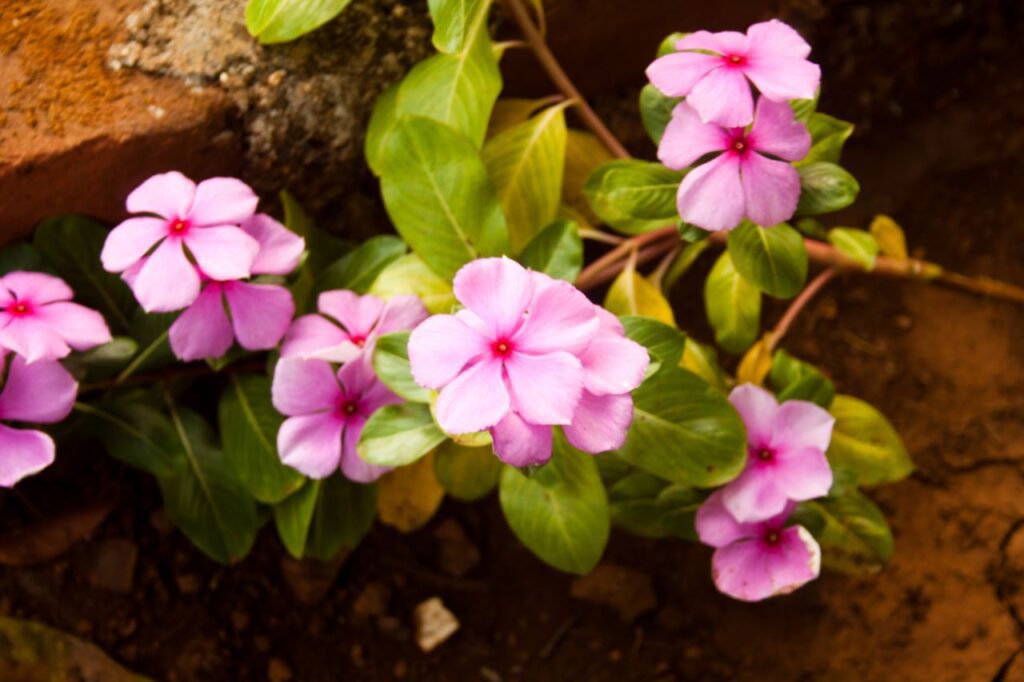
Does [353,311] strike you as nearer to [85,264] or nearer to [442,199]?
[442,199]

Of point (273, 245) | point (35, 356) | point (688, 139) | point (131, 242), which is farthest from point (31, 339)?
point (688, 139)

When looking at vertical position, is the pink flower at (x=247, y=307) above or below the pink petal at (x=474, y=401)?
below

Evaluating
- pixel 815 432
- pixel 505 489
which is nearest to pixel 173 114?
pixel 505 489

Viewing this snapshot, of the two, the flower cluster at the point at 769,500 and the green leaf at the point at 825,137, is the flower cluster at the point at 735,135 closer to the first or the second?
the green leaf at the point at 825,137

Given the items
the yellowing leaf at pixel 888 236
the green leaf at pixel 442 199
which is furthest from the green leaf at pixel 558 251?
the yellowing leaf at pixel 888 236

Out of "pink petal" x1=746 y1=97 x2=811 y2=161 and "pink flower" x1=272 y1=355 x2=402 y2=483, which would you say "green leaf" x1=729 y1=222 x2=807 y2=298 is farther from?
"pink flower" x1=272 y1=355 x2=402 y2=483

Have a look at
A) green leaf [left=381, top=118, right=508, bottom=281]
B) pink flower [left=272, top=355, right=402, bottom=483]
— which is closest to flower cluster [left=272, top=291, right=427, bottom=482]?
pink flower [left=272, top=355, right=402, bottom=483]
